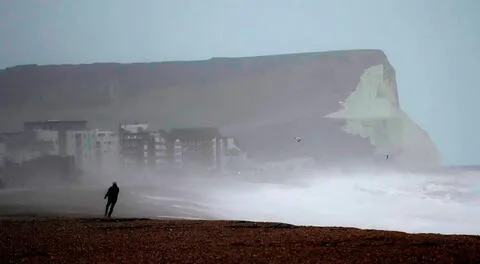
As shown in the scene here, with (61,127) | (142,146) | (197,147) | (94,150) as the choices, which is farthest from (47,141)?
(197,147)

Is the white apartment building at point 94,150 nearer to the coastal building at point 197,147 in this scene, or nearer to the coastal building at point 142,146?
the coastal building at point 142,146

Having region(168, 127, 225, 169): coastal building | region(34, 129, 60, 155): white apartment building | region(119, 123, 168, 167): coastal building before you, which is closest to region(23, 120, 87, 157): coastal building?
region(34, 129, 60, 155): white apartment building

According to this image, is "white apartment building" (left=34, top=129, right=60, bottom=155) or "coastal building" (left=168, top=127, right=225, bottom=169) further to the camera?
"white apartment building" (left=34, top=129, right=60, bottom=155)

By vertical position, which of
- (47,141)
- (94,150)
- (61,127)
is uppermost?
(61,127)

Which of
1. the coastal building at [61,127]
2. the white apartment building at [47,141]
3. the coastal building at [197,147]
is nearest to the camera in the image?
the coastal building at [197,147]

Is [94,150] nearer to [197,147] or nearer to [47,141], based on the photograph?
[47,141]

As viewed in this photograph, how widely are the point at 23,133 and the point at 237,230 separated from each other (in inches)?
514

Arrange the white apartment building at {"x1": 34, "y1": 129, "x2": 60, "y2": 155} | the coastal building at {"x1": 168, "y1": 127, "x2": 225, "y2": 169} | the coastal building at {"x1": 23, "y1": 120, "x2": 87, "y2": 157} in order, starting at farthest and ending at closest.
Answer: the white apartment building at {"x1": 34, "y1": 129, "x2": 60, "y2": 155} → the coastal building at {"x1": 23, "y1": 120, "x2": 87, "y2": 157} → the coastal building at {"x1": 168, "y1": 127, "x2": 225, "y2": 169}

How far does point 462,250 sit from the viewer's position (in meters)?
7.12

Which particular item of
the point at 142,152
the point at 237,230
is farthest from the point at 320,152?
the point at 237,230

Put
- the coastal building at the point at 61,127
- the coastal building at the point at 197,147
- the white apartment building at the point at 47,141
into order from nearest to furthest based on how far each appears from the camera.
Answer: the coastal building at the point at 197,147
the coastal building at the point at 61,127
the white apartment building at the point at 47,141

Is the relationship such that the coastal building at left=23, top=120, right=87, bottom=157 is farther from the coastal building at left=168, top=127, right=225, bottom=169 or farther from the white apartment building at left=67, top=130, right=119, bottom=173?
the coastal building at left=168, top=127, right=225, bottom=169

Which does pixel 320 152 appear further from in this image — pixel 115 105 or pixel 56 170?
pixel 56 170

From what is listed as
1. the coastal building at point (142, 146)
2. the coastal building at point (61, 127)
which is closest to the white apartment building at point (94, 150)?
the coastal building at point (61, 127)
